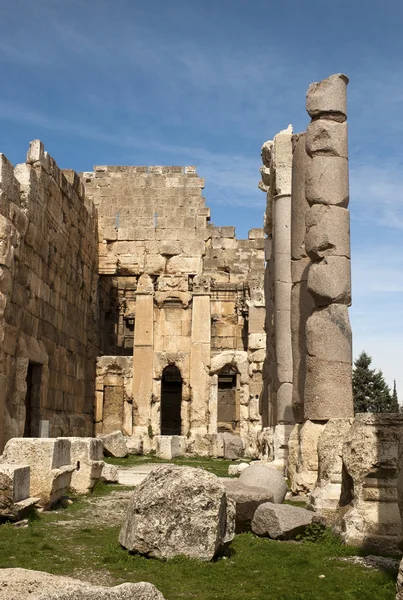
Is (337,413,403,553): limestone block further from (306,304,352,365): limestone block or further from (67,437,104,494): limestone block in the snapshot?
(67,437,104,494): limestone block

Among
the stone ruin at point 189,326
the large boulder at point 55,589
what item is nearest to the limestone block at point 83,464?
the stone ruin at point 189,326

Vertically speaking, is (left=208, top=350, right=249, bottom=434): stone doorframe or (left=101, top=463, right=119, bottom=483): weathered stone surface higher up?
(left=208, top=350, right=249, bottom=434): stone doorframe

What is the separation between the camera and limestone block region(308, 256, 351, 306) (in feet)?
32.1

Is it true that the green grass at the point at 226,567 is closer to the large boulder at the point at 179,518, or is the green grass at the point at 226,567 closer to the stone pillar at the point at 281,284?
the large boulder at the point at 179,518

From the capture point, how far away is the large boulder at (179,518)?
612 centimetres

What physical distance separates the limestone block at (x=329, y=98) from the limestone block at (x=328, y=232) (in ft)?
4.51

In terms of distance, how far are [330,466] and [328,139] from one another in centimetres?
459

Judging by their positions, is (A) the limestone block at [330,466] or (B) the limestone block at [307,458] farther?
(B) the limestone block at [307,458]

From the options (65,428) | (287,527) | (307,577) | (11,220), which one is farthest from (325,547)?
(65,428)

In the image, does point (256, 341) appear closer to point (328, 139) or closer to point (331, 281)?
point (328, 139)

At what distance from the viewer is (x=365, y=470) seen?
719cm

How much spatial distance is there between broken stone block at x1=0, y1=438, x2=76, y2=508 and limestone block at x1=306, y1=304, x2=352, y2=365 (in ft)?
11.7

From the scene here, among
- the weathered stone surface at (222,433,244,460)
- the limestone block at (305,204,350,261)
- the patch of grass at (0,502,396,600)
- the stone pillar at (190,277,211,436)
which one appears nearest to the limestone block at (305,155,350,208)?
the limestone block at (305,204,350,261)

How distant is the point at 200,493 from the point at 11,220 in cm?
933
